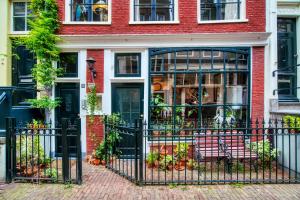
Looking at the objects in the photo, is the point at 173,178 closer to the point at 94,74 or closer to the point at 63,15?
the point at 94,74

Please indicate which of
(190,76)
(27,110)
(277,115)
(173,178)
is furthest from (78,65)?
(277,115)

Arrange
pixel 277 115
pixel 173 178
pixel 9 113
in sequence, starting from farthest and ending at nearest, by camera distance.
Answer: pixel 277 115 < pixel 9 113 < pixel 173 178

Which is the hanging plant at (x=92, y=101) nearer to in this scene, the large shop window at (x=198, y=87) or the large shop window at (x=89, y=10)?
the large shop window at (x=198, y=87)

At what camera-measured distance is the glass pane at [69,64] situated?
35.3ft

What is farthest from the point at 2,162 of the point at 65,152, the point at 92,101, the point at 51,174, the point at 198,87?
the point at 198,87

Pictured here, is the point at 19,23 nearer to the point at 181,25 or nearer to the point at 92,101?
the point at 92,101

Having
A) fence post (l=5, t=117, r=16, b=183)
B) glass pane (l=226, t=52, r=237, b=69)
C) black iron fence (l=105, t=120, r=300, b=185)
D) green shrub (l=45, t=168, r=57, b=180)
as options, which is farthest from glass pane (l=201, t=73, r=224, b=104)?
fence post (l=5, t=117, r=16, b=183)

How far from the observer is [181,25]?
10.5 meters

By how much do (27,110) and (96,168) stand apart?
10.4 feet

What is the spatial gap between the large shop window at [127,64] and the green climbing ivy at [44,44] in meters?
1.95

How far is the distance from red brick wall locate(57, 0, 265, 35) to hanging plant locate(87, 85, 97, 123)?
202 cm

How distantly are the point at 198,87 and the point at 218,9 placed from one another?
2.77m

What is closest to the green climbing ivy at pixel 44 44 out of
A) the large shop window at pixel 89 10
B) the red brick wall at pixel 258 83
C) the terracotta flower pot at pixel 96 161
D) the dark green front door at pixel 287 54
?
the large shop window at pixel 89 10

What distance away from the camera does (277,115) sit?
9766 millimetres
